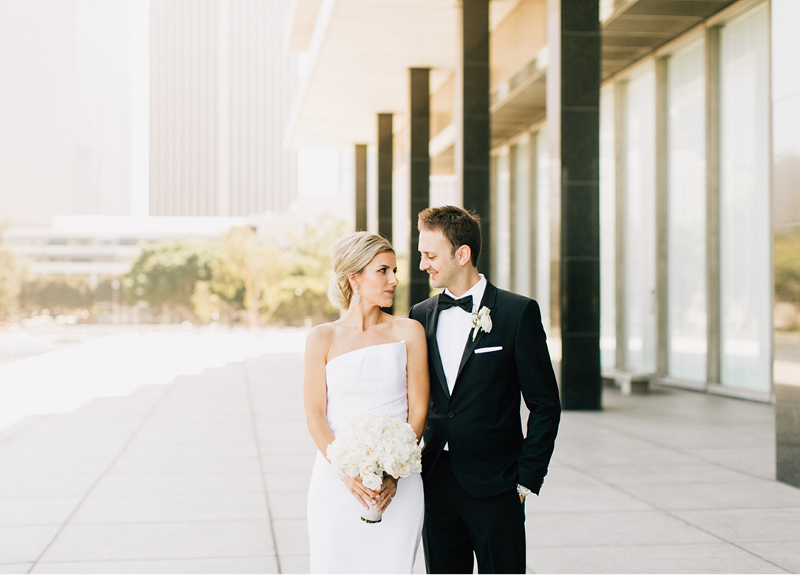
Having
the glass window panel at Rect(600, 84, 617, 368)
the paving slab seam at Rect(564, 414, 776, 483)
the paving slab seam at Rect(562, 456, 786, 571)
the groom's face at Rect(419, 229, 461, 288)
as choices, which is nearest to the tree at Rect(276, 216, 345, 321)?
the glass window panel at Rect(600, 84, 617, 368)

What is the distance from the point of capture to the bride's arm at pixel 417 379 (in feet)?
10.6

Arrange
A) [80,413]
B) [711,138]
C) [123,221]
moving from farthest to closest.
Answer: [123,221]
[711,138]
[80,413]

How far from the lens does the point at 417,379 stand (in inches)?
128

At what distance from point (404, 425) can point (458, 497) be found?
42 centimetres

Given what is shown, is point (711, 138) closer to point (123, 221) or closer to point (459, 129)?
point (459, 129)

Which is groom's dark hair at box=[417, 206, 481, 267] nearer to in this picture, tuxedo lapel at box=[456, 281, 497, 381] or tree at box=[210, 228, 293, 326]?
tuxedo lapel at box=[456, 281, 497, 381]

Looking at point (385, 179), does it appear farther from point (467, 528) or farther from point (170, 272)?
point (170, 272)

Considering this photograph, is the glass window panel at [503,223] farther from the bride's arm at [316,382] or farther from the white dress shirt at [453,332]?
the bride's arm at [316,382]

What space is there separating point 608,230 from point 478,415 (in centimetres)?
1733

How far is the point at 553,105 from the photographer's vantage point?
12.4 m

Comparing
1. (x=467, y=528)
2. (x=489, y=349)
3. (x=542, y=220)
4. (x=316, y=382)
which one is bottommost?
(x=467, y=528)

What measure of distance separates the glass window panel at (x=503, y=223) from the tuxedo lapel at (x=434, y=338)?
24.5 m

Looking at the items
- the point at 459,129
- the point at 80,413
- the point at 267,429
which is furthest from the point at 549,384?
the point at 459,129

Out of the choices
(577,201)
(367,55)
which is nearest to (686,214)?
(577,201)
